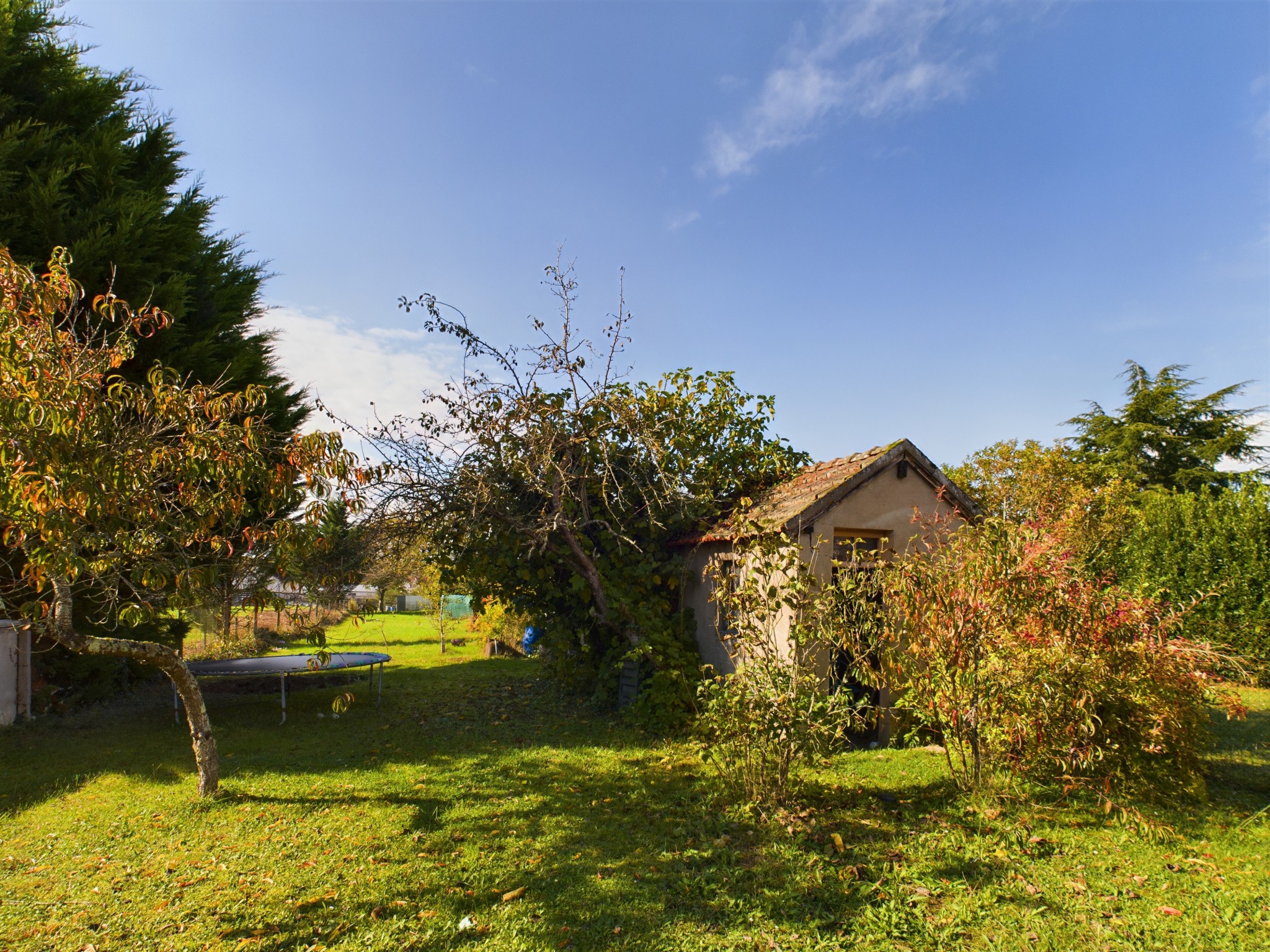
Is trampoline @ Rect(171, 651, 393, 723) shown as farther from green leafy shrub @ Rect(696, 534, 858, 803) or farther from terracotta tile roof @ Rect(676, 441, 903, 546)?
green leafy shrub @ Rect(696, 534, 858, 803)

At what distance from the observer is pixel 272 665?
10.8 meters

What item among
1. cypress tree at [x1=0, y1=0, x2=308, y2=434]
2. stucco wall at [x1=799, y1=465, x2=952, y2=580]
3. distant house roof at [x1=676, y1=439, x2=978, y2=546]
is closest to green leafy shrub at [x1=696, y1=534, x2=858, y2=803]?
distant house roof at [x1=676, y1=439, x2=978, y2=546]

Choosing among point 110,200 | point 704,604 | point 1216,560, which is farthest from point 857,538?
point 110,200

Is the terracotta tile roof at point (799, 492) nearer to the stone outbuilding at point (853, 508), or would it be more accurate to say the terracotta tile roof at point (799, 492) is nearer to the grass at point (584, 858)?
the stone outbuilding at point (853, 508)

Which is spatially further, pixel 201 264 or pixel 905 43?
pixel 201 264

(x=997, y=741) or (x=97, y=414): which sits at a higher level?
(x=97, y=414)

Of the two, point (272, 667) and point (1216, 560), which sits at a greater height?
point (1216, 560)

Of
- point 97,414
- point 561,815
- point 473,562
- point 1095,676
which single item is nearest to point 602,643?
point 473,562

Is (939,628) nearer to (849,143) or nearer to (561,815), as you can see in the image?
(561,815)

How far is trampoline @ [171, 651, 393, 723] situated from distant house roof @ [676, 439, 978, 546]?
6.52 metres

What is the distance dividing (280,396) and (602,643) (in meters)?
8.50

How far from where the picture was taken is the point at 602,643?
11.7m

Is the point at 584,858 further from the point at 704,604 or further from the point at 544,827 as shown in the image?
the point at 704,604

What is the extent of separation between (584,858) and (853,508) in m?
6.11
